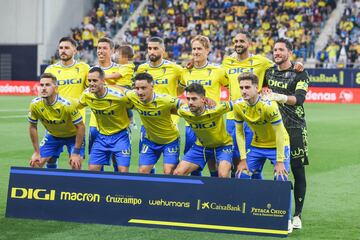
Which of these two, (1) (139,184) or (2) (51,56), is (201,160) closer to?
(1) (139,184)

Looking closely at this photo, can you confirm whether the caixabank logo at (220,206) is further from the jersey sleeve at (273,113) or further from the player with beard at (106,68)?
the player with beard at (106,68)

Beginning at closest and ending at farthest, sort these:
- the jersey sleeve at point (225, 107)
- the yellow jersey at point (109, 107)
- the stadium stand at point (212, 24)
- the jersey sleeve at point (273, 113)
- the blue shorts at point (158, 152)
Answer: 1. the jersey sleeve at point (273, 113)
2. the jersey sleeve at point (225, 107)
3. the yellow jersey at point (109, 107)
4. the blue shorts at point (158, 152)
5. the stadium stand at point (212, 24)

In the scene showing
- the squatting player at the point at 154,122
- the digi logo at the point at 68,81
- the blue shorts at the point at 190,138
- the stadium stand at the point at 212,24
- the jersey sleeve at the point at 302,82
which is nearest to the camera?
the jersey sleeve at the point at 302,82

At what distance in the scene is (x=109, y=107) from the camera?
36.9 ft

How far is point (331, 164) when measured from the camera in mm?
16625

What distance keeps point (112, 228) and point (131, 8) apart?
1643 inches

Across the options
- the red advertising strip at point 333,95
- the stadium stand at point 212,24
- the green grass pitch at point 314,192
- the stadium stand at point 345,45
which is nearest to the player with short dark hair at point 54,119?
the green grass pitch at point 314,192

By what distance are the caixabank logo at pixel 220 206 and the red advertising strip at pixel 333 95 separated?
1126 inches

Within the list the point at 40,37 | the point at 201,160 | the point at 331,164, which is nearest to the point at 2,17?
the point at 40,37

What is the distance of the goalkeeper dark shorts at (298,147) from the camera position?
10312mm

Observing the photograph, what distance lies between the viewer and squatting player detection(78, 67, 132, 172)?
36.8ft

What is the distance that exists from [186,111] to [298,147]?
156 centimetres

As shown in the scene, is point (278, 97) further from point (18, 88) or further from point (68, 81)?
point (18, 88)

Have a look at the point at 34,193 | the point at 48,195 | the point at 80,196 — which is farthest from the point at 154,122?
the point at 34,193
